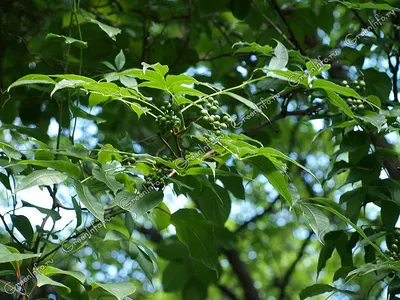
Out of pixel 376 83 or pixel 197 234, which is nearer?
pixel 197 234

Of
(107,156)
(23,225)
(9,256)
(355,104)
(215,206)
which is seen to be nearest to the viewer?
(9,256)

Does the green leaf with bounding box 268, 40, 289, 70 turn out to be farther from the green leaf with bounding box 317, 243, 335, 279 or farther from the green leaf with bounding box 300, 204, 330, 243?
the green leaf with bounding box 317, 243, 335, 279

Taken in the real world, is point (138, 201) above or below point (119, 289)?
above

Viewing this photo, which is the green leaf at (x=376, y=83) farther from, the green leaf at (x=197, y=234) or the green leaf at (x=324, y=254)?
the green leaf at (x=197, y=234)

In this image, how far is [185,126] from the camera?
1.84m

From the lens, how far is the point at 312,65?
4.90ft

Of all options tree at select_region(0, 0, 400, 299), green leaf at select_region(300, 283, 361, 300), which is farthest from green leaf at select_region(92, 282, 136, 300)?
green leaf at select_region(300, 283, 361, 300)

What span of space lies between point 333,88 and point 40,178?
72 centimetres

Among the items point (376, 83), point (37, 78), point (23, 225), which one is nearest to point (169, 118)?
point (37, 78)

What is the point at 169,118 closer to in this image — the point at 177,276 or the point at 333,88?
the point at 333,88

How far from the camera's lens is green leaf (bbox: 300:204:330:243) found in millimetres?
1343

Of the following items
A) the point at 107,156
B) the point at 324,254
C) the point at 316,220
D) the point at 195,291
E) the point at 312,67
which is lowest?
the point at 195,291

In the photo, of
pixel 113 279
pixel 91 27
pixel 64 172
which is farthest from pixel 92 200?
pixel 113 279

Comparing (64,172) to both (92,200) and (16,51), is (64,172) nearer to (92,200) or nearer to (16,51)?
(92,200)
